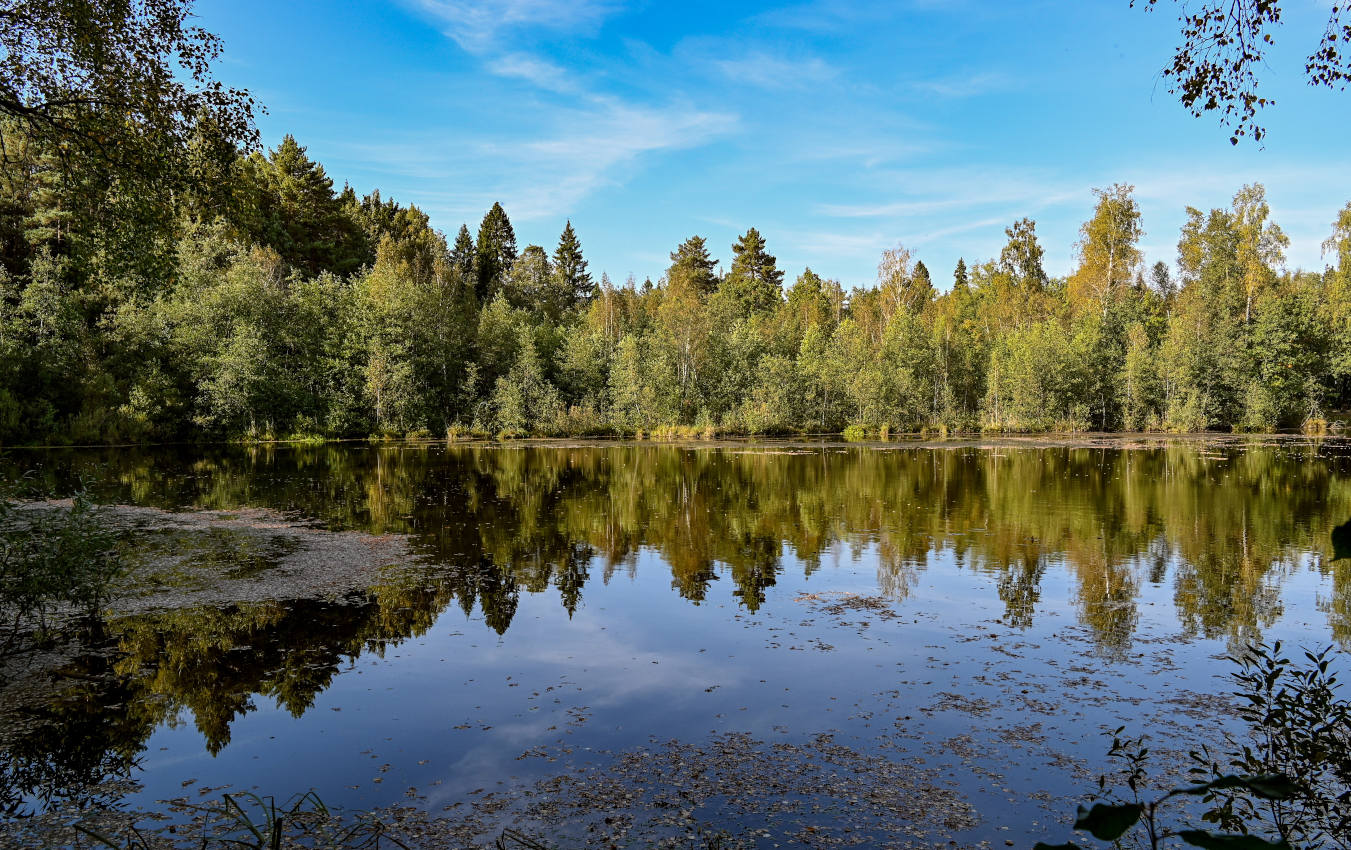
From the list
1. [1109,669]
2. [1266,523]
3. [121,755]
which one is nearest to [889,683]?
Answer: [1109,669]

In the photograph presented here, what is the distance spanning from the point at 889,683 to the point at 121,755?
6.53m

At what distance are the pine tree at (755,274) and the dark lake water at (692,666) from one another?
6078cm

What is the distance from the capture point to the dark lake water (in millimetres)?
5484

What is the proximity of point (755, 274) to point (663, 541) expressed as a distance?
69197mm

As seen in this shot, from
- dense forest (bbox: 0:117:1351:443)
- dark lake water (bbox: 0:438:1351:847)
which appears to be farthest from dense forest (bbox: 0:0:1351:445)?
dark lake water (bbox: 0:438:1351:847)

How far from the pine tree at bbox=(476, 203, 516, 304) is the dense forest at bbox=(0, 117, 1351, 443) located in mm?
6892

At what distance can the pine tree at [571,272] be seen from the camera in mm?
85481

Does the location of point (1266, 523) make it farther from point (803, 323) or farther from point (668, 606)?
point (803, 323)

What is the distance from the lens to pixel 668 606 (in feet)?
35.2

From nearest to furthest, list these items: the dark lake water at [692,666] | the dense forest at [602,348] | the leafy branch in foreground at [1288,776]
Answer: the leafy branch in foreground at [1288,776] → the dark lake water at [692,666] → the dense forest at [602,348]

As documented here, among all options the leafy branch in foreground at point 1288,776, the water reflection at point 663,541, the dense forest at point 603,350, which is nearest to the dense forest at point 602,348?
the dense forest at point 603,350

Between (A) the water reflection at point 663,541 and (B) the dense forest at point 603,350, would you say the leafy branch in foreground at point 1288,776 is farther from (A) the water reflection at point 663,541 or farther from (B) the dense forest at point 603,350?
(B) the dense forest at point 603,350

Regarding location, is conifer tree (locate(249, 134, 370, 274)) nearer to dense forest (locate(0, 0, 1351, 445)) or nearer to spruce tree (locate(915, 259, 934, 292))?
dense forest (locate(0, 0, 1351, 445))

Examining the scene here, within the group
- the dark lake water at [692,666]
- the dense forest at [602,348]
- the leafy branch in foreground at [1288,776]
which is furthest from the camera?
the dense forest at [602,348]
